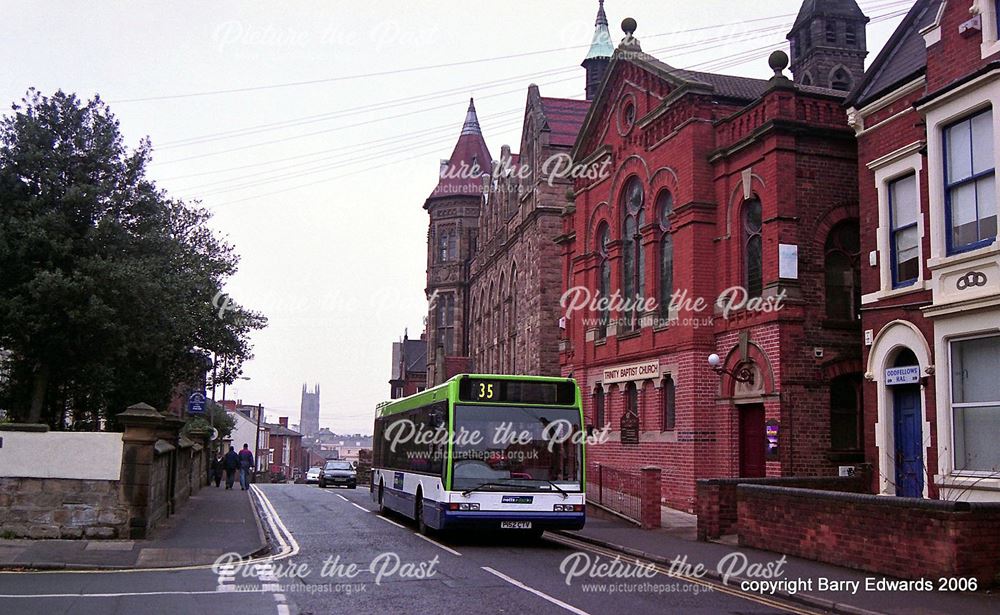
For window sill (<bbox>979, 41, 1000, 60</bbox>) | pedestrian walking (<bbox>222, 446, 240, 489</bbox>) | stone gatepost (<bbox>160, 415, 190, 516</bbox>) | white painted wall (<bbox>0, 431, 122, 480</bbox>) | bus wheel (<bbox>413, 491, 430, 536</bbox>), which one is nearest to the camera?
window sill (<bbox>979, 41, 1000, 60</bbox>)

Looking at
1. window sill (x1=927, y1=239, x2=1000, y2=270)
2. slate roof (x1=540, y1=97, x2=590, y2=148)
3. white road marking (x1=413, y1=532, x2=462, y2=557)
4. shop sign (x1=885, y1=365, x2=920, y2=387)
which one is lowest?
white road marking (x1=413, y1=532, x2=462, y2=557)

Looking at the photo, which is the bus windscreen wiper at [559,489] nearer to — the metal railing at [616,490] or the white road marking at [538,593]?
the white road marking at [538,593]

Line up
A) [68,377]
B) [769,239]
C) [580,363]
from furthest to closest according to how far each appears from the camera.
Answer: [580,363], [68,377], [769,239]

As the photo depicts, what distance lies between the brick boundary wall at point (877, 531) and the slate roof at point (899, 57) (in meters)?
8.44

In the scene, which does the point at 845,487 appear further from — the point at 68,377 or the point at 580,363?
the point at 68,377

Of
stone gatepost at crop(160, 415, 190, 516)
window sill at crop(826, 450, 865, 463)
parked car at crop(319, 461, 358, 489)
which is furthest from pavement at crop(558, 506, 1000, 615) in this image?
parked car at crop(319, 461, 358, 489)

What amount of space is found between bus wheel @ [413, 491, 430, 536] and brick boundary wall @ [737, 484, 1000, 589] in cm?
606

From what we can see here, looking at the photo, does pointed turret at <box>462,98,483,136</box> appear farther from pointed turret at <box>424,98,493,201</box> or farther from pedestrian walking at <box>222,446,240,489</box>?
pedestrian walking at <box>222,446,240,489</box>

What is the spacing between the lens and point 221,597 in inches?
431

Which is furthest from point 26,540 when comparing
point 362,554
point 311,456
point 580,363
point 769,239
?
point 311,456

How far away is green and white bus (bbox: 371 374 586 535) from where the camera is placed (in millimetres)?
16562

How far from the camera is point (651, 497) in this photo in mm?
19953

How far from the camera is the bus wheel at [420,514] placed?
18828mm

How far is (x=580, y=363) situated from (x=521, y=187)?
18.1 m
